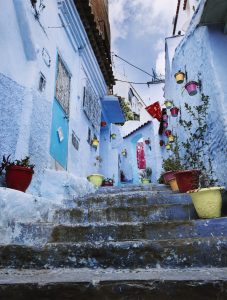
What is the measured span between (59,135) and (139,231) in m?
3.75

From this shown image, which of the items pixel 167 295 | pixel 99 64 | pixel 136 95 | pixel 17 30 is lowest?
pixel 167 295

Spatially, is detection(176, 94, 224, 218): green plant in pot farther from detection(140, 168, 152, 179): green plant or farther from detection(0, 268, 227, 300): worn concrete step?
detection(140, 168, 152, 179): green plant

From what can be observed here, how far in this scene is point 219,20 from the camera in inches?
206

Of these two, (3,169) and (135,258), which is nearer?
(135,258)

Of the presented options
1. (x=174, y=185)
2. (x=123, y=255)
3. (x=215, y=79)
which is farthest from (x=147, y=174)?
(x=123, y=255)

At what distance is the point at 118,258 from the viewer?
2.29m

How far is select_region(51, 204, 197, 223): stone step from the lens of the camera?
3.45m

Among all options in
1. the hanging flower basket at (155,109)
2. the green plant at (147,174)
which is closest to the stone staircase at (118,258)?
A: the hanging flower basket at (155,109)

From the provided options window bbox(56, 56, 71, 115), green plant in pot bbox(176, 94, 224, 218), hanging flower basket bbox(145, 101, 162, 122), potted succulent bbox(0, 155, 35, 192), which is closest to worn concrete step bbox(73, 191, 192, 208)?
green plant in pot bbox(176, 94, 224, 218)

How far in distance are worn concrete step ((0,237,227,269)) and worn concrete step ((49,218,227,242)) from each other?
1.49ft

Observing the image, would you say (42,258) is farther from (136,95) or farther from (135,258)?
(136,95)

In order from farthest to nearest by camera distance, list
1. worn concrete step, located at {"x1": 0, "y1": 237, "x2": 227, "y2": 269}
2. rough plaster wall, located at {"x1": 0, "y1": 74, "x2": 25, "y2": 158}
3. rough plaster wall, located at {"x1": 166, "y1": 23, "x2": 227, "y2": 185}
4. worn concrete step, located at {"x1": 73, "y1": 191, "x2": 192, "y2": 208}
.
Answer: rough plaster wall, located at {"x1": 166, "y1": 23, "x2": 227, "y2": 185} < worn concrete step, located at {"x1": 73, "y1": 191, "x2": 192, "y2": 208} < rough plaster wall, located at {"x1": 0, "y1": 74, "x2": 25, "y2": 158} < worn concrete step, located at {"x1": 0, "y1": 237, "x2": 227, "y2": 269}

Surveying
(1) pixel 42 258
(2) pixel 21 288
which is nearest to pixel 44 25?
(1) pixel 42 258

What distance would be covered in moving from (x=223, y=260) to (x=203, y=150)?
397 centimetres
